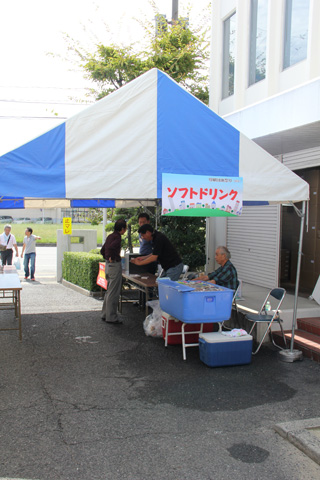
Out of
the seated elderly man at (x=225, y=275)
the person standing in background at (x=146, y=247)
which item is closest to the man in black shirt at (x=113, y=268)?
the person standing in background at (x=146, y=247)

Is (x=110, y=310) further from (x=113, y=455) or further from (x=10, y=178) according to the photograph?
(x=113, y=455)

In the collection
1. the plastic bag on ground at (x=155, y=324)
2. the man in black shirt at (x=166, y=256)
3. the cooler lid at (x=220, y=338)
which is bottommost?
the plastic bag on ground at (x=155, y=324)

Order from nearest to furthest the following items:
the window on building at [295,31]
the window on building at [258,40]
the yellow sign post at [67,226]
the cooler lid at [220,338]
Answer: the cooler lid at [220,338]
the window on building at [295,31]
the window on building at [258,40]
the yellow sign post at [67,226]

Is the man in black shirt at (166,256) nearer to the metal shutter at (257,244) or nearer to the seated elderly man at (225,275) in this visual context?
the seated elderly man at (225,275)

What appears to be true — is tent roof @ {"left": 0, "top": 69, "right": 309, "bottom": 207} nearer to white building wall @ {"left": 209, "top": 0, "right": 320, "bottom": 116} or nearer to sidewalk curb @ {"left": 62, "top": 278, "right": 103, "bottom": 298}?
white building wall @ {"left": 209, "top": 0, "right": 320, "bottom": 116}

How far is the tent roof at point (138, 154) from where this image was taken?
5227 millimetres

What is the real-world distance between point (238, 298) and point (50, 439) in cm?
511

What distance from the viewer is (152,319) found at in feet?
24.0

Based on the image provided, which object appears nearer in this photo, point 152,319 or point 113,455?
point 113,455

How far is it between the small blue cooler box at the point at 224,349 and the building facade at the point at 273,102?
3.55m

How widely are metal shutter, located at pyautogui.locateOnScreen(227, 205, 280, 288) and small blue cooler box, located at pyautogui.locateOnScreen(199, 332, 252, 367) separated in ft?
13.8

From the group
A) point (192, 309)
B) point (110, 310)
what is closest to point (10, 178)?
point (192, 309)

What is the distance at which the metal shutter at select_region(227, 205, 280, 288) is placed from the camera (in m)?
9.82

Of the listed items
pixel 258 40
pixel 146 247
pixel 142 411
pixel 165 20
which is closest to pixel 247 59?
pixel 258 40
